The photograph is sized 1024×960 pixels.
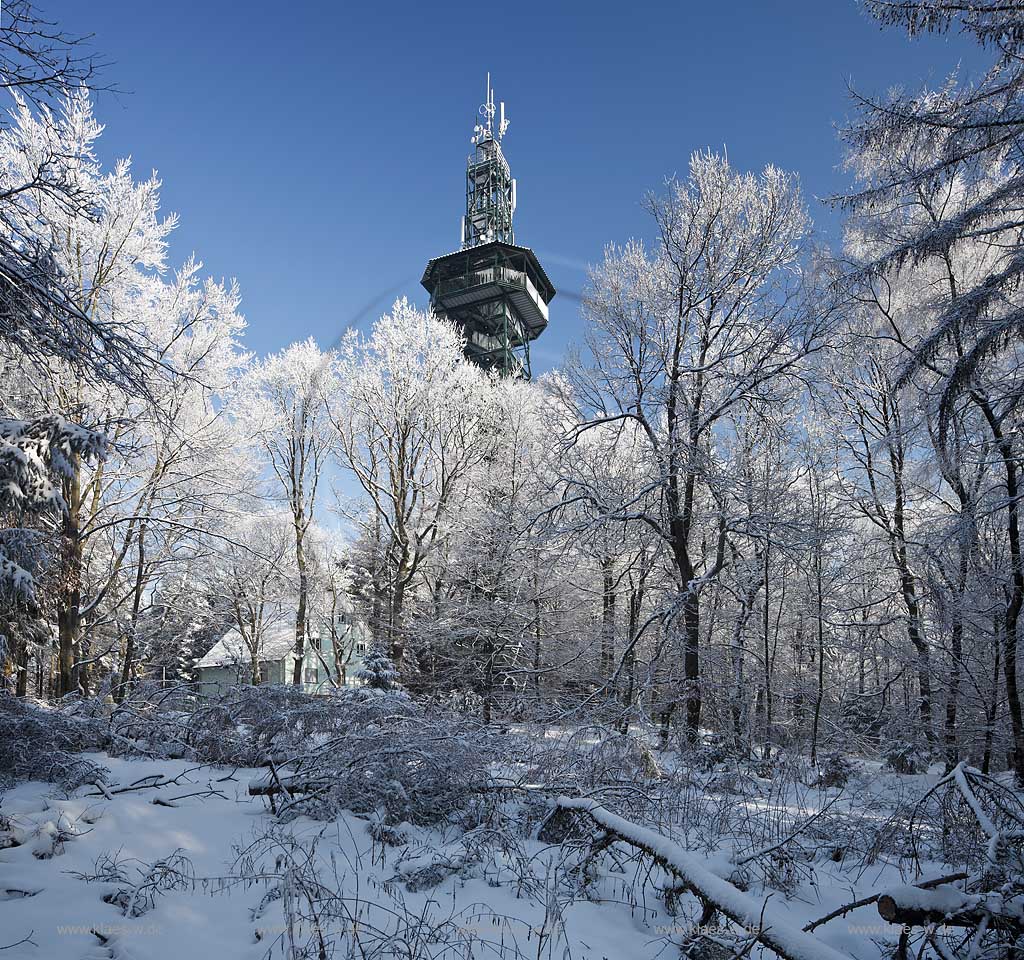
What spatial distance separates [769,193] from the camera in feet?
36.4

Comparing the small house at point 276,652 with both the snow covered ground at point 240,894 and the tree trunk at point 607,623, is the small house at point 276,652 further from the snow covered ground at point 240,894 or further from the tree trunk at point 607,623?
the snow covered ground at point 240,894

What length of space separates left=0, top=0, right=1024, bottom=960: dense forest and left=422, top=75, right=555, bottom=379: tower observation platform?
2615cm

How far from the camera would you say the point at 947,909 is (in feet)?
7.47

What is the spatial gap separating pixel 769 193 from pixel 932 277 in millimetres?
4209

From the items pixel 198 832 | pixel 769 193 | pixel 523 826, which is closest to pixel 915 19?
pixel 769 193

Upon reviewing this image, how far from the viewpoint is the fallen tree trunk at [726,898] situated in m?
2.20

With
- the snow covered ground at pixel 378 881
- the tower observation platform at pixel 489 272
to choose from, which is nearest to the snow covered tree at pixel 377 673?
the snow covered ground at pixel 378 881

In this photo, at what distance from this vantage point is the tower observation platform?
45062mm

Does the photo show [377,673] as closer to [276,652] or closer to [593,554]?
[593,554]

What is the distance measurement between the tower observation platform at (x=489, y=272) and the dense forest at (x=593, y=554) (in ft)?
85.8

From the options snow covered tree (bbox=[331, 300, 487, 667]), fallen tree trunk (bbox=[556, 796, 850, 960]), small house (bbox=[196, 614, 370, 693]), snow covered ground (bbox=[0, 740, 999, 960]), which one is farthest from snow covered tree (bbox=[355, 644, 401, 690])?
small house (bbox=[196, 614, 370, 693])

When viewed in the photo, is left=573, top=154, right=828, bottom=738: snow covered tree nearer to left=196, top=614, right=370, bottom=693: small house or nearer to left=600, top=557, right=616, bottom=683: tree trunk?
left=600, top=557, right=616, bottom=683: tree trunk

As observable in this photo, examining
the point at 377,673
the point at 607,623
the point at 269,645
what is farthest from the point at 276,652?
the point at 377,673

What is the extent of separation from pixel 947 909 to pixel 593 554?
1014 centimetres
